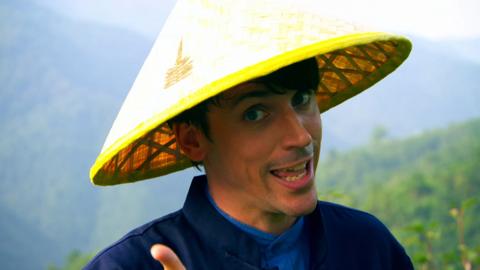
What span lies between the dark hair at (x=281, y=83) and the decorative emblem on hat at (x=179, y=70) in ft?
0.38

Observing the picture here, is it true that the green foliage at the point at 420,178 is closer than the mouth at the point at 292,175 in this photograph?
No

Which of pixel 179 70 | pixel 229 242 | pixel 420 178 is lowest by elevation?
pixel 420 178

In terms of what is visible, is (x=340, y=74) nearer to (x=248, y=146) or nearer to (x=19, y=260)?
(x=248, y=146)

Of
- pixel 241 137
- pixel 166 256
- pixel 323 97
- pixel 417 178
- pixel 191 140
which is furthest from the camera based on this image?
pixel 417 178

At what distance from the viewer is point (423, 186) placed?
2725cm

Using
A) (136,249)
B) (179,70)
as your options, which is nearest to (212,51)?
(179,70)

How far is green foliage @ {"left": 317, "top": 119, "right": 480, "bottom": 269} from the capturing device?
24297mm

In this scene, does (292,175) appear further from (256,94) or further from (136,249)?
(136,249)

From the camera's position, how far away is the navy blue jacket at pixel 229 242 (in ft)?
3.68

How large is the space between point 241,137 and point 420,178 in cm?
2811

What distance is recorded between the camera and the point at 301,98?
1.15 meters

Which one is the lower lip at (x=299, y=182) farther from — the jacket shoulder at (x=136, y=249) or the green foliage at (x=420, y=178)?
the green foliage at (x=420, y=178)

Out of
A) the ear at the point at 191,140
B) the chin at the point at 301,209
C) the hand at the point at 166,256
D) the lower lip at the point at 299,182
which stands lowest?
the chin at the point at 301,209

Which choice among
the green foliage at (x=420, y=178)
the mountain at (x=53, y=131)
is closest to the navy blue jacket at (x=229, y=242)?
the green foliage at (x=420, y=178)
